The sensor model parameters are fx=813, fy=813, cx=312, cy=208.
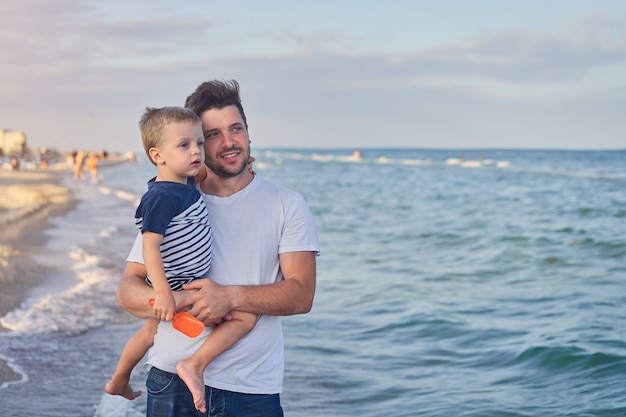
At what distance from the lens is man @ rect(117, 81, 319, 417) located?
2990 millimetres

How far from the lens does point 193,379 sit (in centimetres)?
286

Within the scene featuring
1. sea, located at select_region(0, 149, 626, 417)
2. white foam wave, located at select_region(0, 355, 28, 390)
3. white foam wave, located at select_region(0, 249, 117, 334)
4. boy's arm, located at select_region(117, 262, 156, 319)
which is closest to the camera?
boy's arm, located at select_region(117, 262, 156, 319)

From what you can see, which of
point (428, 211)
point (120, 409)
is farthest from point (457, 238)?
point (120, 409)

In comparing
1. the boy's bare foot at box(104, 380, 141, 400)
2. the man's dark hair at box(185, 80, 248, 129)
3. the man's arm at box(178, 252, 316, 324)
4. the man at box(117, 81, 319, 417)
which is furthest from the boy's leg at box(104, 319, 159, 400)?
the man's dark hair at box(185, 80, 248, 129)

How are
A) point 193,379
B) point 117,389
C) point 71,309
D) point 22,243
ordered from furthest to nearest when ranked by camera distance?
1. point 22,243
2. point 71,309
3. point 117,389
4. point 193,379

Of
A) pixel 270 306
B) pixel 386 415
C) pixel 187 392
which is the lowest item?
pixel 386 415

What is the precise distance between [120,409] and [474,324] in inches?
182

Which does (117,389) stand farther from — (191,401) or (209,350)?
(209,350)

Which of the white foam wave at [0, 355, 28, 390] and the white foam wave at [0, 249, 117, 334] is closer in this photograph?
the white foam wave at [0, 355, 28, 390]

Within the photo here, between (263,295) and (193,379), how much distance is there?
0.38 m

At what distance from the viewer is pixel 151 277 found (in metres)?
2.90

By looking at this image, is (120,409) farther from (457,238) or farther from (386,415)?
(457,238)

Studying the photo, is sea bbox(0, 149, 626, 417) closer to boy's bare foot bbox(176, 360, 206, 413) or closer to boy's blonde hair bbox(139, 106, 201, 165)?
boy's bare foot bbox(176, 360, 206, 413)

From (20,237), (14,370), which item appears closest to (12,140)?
(20,237)
